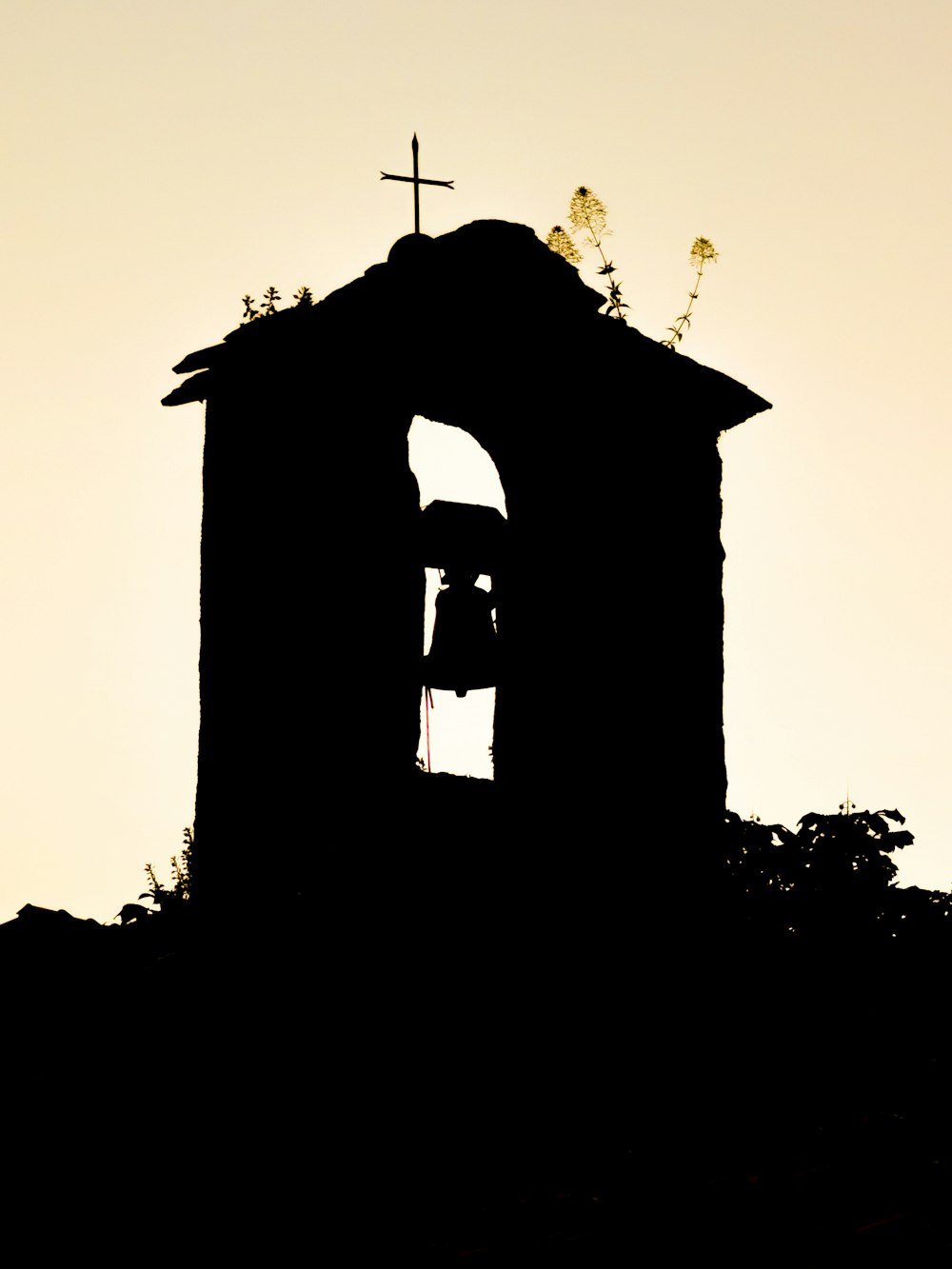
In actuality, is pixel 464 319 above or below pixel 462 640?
above

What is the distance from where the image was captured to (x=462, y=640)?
643cm

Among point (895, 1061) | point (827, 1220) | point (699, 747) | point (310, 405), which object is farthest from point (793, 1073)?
point (310, 405)

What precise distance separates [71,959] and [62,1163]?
4.42 feet

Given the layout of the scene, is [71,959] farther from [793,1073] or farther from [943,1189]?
[943,1189]

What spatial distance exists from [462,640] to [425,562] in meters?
0.35

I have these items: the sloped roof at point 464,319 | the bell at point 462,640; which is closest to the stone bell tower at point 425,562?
the sloped roof at point 464,319

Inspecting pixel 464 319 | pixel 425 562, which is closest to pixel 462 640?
pixel 425 562

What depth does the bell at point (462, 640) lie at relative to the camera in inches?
250

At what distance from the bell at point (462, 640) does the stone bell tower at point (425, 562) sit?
0.74ft

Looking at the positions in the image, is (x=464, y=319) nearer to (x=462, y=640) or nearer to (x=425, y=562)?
(x=425, y=562)

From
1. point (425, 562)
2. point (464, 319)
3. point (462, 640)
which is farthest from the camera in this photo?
point (462, 640)

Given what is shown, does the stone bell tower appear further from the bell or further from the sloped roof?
the bell

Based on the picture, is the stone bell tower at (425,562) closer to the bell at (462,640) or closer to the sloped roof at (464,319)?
the sloped roof at (464,319)

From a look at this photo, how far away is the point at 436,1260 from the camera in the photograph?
3.87 m
